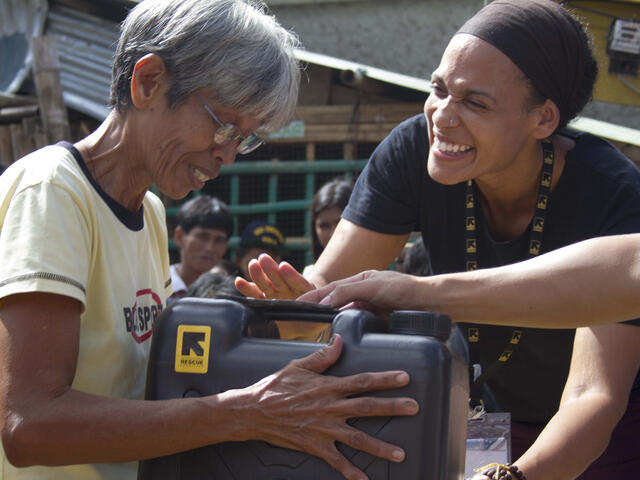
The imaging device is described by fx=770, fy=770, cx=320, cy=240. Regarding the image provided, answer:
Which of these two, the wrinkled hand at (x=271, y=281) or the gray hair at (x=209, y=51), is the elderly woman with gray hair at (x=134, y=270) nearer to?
the gray hair at (x=209, y=51)

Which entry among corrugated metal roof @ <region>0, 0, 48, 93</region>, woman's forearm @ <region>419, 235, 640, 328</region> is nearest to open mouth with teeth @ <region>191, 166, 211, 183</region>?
woman's forearm @ <region>419, 235, 640, 328</region>

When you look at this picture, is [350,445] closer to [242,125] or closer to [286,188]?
[242,125]

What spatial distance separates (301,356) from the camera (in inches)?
53.0

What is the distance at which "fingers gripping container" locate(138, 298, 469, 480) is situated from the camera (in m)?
1.28

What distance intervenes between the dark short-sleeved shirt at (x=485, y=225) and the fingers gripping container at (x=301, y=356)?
30.3 inches

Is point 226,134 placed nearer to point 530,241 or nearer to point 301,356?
point 301,356

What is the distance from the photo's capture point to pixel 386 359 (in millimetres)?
1303

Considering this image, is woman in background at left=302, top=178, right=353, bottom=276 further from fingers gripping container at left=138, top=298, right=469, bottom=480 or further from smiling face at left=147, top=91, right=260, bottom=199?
fingers gripping container at left=138, top=298, right=469, bottom=480

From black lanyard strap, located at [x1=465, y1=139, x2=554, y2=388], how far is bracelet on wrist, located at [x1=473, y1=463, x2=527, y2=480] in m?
0.40

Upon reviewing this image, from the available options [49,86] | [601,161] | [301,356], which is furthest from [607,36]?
[301,356]

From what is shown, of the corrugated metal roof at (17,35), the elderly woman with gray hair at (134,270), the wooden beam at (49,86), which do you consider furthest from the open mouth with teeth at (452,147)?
the corrugated metal roof at (17,35)

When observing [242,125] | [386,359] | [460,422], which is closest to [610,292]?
[460,422]

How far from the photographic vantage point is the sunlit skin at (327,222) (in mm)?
4551

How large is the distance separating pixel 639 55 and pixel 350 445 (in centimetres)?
715
